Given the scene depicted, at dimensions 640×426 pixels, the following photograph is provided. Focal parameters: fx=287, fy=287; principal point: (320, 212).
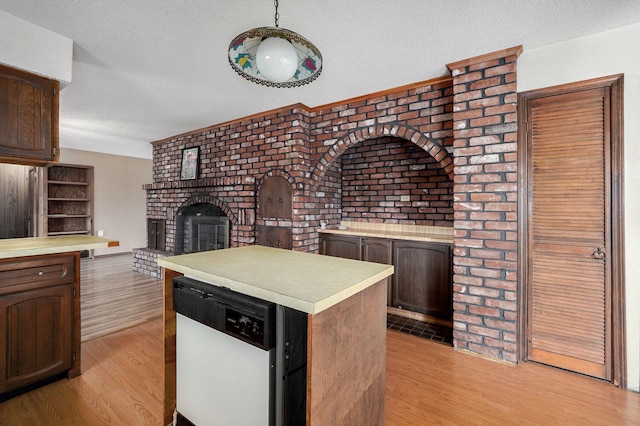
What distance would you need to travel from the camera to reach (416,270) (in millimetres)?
2922

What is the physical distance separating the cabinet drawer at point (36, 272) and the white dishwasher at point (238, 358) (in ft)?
3.52

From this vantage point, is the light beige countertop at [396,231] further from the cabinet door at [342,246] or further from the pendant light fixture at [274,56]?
the pendant light fixture at [274,56]

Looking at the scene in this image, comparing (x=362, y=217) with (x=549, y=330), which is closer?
(x=549, y=330)

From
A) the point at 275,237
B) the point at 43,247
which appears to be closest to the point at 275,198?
the point at 275,237

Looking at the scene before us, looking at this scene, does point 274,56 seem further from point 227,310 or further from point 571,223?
point 571,223

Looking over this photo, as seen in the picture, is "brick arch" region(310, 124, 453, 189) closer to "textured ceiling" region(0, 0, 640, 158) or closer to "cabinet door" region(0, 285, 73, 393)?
"textured ceiling" region(0, 0, 640, 158)

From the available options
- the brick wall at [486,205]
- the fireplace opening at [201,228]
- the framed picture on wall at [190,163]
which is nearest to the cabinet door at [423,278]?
the brick wall at [486,205]

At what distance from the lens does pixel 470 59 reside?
224 centimetres

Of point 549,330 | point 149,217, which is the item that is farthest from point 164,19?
point 149,217

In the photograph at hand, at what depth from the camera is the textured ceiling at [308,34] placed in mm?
1701

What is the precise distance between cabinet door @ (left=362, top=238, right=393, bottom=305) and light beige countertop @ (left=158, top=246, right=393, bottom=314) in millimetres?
1580

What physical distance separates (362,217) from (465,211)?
5.37 ft

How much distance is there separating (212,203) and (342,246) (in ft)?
6.80

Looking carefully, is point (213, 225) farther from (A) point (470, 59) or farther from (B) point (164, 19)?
(A) point (470, 59)
